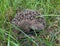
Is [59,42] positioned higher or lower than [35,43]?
lower

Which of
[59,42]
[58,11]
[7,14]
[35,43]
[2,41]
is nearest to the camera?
[35,43]

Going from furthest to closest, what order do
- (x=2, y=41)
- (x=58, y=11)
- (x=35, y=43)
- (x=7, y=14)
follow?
(x=58, y=11), (x=7, y=14), (x=2, y=41), (x=35, y=43)

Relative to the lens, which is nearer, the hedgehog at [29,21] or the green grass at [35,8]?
the green grass at [35,8]

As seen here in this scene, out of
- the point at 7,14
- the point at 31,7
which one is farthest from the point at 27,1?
the point at 7,14

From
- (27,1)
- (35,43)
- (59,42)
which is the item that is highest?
(27,1)

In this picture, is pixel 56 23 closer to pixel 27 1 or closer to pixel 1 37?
pixel 27 1

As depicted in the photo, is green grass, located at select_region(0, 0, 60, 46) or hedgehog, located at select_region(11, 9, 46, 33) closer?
green grass, located at select_region(0, 0, 60, 46)

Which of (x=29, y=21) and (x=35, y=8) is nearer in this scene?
(x=29, y=21)

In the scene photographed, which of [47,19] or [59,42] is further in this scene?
[47,19]
